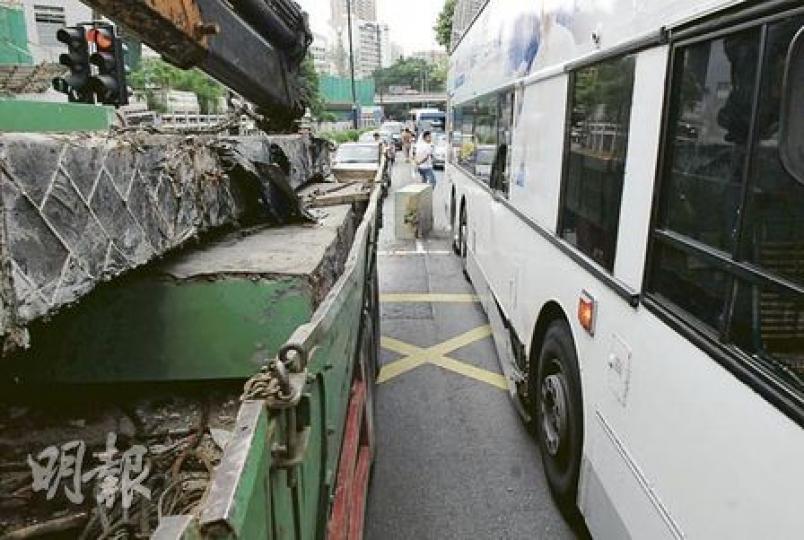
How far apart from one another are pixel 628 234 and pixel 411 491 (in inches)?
83.9

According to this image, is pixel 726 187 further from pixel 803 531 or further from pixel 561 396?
pixel 561 396

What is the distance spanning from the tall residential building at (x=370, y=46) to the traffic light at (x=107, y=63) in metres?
88.4

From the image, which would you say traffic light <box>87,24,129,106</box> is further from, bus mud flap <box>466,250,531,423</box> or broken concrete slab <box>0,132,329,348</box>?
broken concrete slab <box>0,132,329,348</box>

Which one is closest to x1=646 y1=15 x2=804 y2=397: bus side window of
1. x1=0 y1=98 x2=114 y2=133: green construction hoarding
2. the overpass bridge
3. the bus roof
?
the bus roof

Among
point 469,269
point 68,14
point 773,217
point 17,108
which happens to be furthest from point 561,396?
point 68,14

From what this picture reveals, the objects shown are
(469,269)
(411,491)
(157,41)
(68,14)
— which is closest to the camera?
(157,41)

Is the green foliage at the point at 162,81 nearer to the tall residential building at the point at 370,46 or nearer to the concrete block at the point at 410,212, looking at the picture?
the concrete block at the point at 410,212

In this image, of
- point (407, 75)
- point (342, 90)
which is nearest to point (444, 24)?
point (342, 90)

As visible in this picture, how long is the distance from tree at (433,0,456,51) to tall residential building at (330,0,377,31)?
41.7 meters

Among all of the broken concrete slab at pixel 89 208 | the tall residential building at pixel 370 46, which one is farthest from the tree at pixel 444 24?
the tall residential building at pixel 370 46

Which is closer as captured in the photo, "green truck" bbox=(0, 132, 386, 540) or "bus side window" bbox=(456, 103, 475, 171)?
"green truck" bbox=(0, 132, 386, 540)

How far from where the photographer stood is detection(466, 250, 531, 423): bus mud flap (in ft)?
15.5

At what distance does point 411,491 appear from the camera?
3895 mm

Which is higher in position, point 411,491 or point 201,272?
point 201,272
